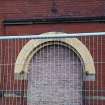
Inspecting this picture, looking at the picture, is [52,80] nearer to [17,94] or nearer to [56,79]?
[56,79]

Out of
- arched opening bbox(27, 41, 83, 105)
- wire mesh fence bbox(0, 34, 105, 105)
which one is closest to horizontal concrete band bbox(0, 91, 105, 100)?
wire mesh fence bbox(0, 34, 105, 105)

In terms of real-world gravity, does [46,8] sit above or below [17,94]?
above

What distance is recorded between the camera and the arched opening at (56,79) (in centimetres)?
855

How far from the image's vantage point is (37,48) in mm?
10680

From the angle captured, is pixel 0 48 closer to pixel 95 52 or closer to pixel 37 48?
pixel 37 48

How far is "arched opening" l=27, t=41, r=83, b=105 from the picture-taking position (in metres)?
8.55

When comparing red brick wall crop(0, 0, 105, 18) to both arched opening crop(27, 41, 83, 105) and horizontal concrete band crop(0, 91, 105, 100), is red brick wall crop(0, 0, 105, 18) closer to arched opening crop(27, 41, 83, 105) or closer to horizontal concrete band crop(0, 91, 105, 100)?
arched opening crop(27, 41, 83, 105)

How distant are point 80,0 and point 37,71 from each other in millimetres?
4046

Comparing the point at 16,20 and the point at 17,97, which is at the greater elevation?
the point at 16,20

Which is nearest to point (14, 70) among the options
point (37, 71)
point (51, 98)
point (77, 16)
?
point (37, 71)

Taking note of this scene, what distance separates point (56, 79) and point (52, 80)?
0.11 meters

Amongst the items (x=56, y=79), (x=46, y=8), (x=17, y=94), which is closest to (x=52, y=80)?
(x=56, y=79)

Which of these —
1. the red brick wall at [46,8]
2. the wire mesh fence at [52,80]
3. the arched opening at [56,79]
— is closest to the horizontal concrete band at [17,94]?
the wire mesh fence at [52,80]

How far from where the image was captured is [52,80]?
8.57 meters
